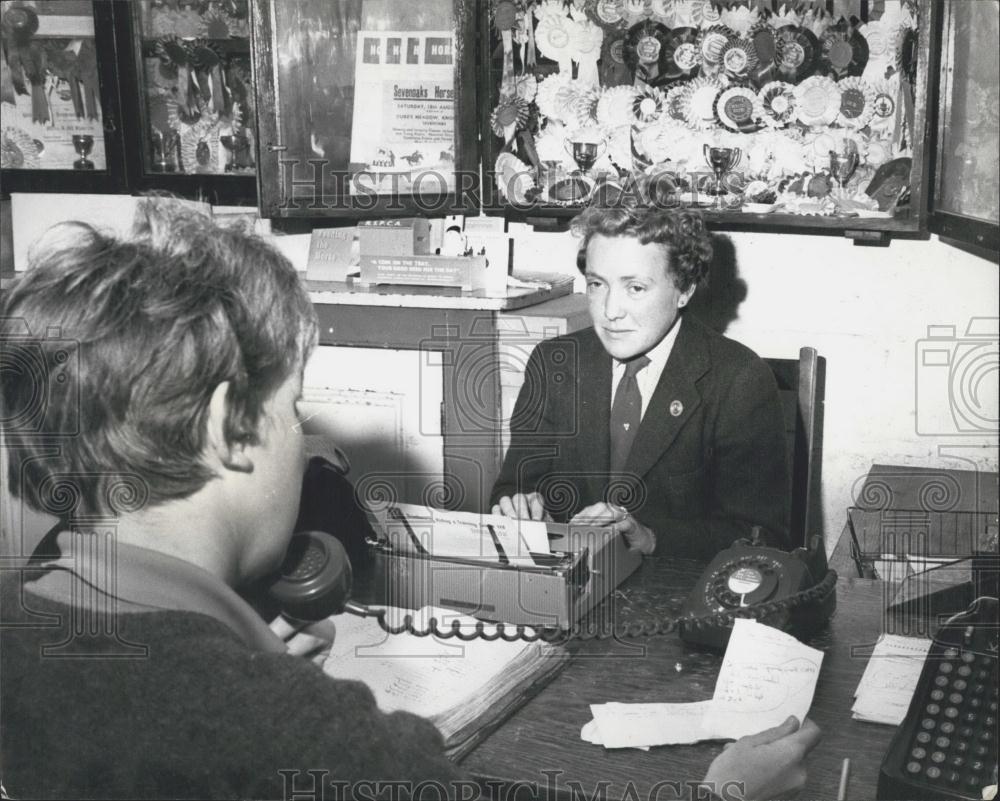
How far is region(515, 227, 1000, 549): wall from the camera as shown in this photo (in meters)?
2.16

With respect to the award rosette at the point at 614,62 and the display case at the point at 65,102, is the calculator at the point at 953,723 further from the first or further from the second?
the display case at the point at 65,102

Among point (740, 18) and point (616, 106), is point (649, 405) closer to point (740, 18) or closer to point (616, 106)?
point (616, 106)

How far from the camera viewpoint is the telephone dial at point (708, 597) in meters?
1.21

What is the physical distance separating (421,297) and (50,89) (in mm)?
844

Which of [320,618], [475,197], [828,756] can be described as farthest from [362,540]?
[475,197]

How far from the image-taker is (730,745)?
0.97 meters

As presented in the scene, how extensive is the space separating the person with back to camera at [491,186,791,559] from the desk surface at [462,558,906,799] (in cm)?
63

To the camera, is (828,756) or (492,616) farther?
(492,616)

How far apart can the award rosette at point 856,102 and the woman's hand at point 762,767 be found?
1425 millimetres

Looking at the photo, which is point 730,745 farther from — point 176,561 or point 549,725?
point 176,561

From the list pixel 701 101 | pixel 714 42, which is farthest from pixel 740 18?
pixel 701 101

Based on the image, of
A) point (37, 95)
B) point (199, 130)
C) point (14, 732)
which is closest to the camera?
point (14, 732)

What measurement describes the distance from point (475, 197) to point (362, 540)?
1.00 meters

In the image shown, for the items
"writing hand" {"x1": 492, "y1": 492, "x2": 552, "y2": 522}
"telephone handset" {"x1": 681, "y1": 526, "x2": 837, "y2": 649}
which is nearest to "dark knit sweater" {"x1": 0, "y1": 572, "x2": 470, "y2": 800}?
"telephone handset" {"x1": 681, "y1": 526, "x2": 837, "y2": 649}
